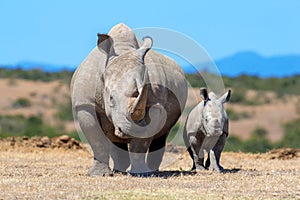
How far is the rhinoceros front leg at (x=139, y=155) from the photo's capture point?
1362cm

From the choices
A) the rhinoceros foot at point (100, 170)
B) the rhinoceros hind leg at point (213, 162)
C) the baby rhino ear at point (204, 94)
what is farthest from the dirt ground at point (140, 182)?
the baby rhino ear at point (204, 94)

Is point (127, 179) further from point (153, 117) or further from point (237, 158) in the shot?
point (237, 158)

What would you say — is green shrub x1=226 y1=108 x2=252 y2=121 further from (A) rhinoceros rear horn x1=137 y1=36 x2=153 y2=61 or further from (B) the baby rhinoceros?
(A) rhinoceros rear horn x1=137 y1=36 x2=153 y2=61

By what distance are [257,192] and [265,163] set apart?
7.02m

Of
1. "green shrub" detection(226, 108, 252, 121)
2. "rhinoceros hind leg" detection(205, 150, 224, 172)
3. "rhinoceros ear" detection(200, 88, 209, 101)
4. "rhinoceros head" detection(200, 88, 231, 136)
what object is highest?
"rhinoceros ear" detection(200, 88, 209, 101)

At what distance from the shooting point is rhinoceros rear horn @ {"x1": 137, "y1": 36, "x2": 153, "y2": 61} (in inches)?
526

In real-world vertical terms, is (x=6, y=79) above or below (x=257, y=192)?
below

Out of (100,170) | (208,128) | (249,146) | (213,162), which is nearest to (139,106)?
(100,170)

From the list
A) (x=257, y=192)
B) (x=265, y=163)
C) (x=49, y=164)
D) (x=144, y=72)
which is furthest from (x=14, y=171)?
(x=265, y=163)

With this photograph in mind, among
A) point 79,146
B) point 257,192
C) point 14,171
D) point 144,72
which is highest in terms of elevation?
point 144,72

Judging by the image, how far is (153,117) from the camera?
13359 millimetres

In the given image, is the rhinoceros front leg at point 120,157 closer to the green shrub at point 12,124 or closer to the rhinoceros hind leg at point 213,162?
the rhinoceros hind leg at point 213,162

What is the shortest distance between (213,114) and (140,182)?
2.72 meters

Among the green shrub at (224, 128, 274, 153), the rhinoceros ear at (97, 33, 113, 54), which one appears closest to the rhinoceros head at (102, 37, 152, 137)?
the rhinoceros ear at (97, 33, 113, 54)
